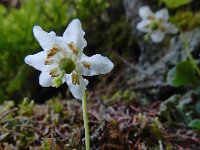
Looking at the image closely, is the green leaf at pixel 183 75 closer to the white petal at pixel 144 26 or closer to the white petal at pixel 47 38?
the white petal at pixel 144 26

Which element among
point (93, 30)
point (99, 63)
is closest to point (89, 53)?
point (93, 30)

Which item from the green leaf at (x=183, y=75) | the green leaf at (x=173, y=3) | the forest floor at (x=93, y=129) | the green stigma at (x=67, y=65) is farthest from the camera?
the green leaf at (x=173, y=3)

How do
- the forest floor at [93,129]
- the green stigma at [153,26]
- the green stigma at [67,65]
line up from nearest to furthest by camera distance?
the green stigma at [67,65], the forest floor at [93,129], the green stigma at [153,26]

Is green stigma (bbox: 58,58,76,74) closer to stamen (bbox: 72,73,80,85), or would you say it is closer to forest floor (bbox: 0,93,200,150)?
stamen (bbox: 72,73,80,85)

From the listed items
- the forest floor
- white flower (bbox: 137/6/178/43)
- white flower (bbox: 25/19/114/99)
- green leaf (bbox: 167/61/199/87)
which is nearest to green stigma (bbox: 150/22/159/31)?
white flower (bbox: 137/6/178/43)

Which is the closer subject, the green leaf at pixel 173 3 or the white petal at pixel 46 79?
the white petal at pixel 46 79

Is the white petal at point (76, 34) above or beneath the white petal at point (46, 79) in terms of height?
above

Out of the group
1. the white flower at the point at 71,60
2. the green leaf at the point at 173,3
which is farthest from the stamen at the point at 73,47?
the green leaf at the point at 173,3

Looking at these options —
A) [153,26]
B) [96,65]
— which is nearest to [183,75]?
[153,26]

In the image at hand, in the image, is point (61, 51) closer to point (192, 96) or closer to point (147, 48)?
point (192, 96)
